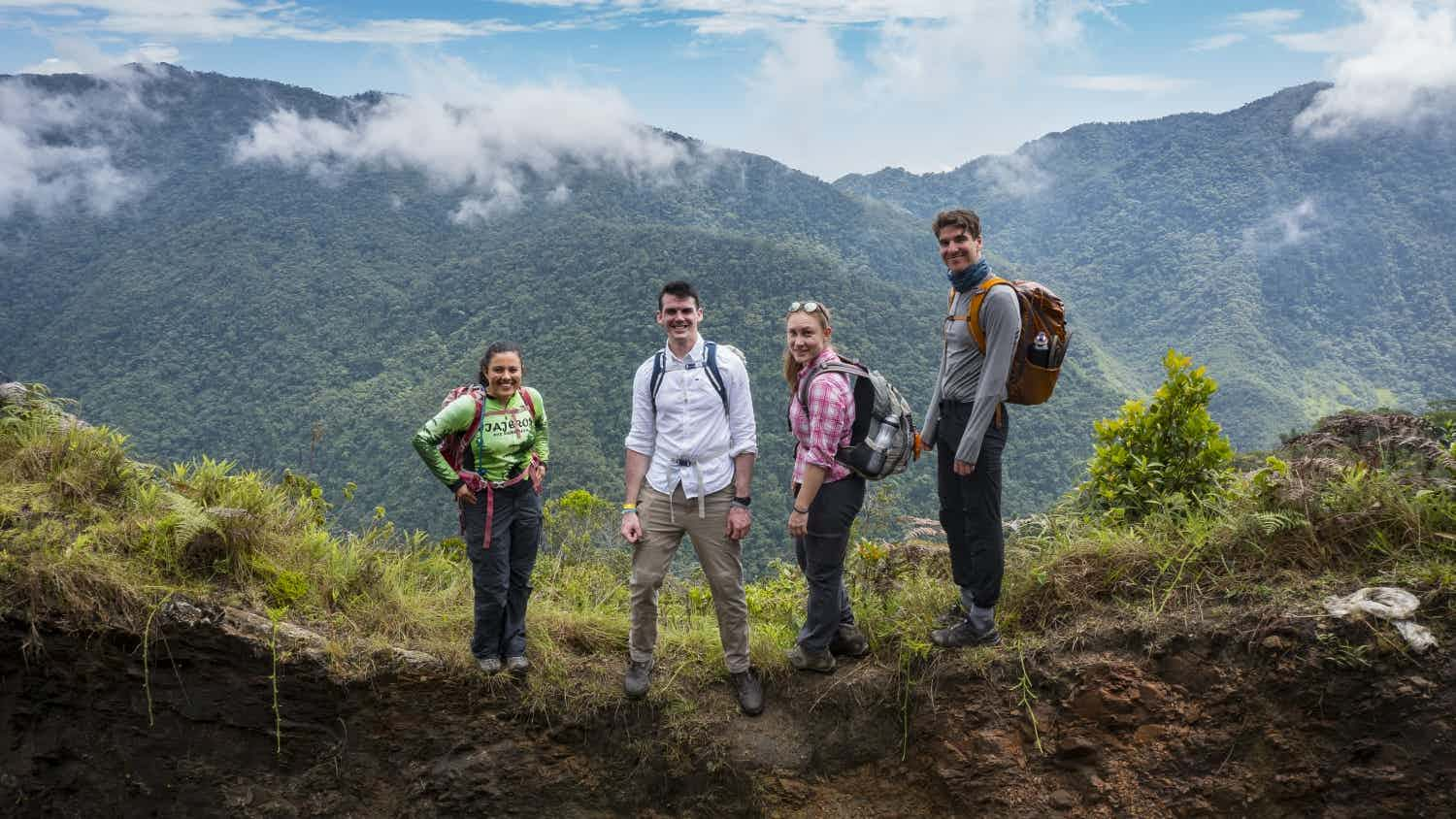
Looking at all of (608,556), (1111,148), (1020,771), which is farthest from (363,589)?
(1111,148)

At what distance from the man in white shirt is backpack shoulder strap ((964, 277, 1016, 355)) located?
104 centimetres

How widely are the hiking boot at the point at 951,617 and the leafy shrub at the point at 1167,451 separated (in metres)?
1.18

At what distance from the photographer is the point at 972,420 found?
3.40 meters

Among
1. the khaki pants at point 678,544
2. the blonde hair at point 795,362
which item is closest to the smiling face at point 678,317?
the blonde hair at point 795,362

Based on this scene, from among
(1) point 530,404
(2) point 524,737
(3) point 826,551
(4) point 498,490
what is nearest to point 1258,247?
(3) point 826,551

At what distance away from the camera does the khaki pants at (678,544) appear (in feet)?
11.9

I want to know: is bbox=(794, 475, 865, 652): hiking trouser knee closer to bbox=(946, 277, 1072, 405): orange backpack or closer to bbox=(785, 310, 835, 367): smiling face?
bbox=(785, 310, 835, 367): smiling face

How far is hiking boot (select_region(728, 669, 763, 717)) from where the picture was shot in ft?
12.9

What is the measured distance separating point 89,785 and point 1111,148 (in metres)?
165

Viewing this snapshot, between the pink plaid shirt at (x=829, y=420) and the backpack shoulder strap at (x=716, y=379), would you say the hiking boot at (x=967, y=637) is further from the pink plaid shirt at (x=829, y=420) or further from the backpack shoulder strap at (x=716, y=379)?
the backpack shoulder strap at (x=716, y=379)

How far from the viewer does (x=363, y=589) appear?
4.44 meters

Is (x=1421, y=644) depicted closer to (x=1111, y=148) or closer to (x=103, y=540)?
(x=103, y=540)

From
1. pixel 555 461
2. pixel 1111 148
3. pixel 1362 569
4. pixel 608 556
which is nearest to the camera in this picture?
pixel 1362 569

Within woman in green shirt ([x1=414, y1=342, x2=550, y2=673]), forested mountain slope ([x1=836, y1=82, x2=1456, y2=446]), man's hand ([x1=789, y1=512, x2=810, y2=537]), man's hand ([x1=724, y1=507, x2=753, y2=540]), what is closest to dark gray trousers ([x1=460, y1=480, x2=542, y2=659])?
woman in green shirt ([x1=414, y1=342, x2=550, y2=673])
